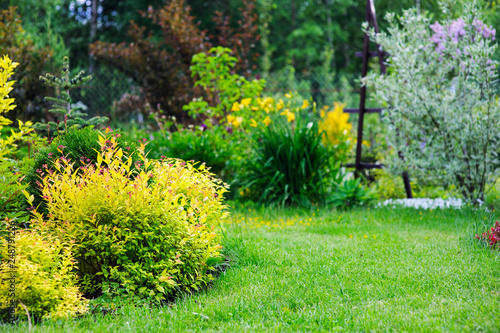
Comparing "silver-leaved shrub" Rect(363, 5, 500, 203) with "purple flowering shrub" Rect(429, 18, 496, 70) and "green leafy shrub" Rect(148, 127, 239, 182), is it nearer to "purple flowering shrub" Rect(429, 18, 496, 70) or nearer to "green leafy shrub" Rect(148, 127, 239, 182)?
"purple flowering shrub" Rect(429, 18, 496, 70)

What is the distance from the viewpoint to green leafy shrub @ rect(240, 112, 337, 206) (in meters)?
6.04

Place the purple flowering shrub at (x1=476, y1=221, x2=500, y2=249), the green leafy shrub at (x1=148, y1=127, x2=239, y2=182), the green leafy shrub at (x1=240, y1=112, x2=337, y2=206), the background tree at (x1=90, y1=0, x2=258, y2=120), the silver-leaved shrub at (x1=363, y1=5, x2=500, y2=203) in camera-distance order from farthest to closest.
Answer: the background tree at (x1=90, y1=0, x2=258, y2=120) → the green leafy shrub at (x1=148, y1=127, x2=239, y2=182) → the green leafy shrub at (x1=240, y1=112, x2=337, y2=206) → the silver-leaved shrub at (x1=363, y1=5, x2=500, y2=203) → the purple flowering shrub at (x1=476, y1=221, x2=500, y2=249)

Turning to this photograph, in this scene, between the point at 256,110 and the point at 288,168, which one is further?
the point at 256,110

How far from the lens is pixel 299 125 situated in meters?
6.32

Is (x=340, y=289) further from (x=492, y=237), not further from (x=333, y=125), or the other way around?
(x=333, y=125)

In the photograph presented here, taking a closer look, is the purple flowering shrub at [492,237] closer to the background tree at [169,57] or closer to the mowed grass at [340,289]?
the mowed grass at [340,289]

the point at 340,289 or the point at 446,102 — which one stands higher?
the point at 446,102

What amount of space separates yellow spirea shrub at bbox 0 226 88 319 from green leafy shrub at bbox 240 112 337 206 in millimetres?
3433

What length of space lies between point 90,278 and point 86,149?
1167 millimetres

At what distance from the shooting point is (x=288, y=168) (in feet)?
20.0

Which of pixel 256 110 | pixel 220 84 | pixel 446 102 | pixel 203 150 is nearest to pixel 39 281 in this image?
pixel 203 150

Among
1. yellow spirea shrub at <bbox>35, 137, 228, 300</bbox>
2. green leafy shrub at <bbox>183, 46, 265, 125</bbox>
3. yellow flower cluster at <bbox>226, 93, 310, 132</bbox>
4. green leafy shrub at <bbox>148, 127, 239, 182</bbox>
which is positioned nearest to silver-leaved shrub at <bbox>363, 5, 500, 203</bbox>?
yellow flower cluster at <bbox>226, 93, 310, 132</bbox>

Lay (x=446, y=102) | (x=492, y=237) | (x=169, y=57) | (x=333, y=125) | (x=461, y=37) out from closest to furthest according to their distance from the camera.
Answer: (x=492, y=237) → (x=446, y=102) → (x=461, y=37) → (x=333, y=125) → (x=169, y=57)

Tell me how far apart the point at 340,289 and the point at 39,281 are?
6.28 ft
